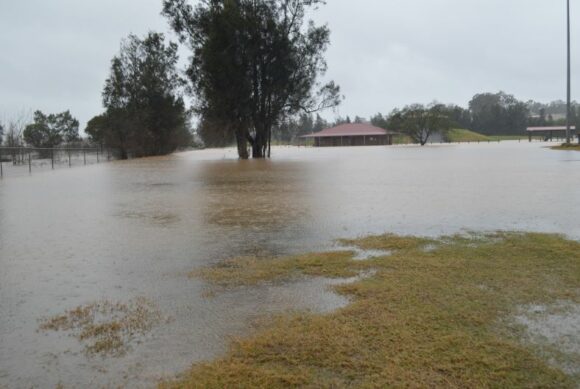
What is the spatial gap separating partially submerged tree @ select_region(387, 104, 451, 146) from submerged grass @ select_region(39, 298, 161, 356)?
249 feet

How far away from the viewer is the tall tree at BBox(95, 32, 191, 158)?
4622 cm

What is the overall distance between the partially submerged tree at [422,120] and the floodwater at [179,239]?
64123 mm

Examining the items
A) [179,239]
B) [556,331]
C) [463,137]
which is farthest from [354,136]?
[556,331]

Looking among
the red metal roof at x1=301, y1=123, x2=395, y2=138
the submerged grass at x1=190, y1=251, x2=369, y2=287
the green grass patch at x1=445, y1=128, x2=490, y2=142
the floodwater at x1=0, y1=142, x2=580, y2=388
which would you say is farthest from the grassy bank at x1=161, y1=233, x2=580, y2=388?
the green grass patch at x1=445, y1=128, x2=490, y2=142

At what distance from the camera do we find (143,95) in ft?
153

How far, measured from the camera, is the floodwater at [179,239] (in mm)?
3008

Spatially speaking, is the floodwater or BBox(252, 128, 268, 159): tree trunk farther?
BBox(252, 128, 268, 159): tree trunk

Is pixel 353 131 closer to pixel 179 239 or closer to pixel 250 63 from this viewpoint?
pixel 250 63

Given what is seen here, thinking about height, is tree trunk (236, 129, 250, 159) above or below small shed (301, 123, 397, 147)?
below

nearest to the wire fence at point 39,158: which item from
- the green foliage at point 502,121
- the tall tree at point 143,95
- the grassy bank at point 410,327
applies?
the tall tree at point 143,95

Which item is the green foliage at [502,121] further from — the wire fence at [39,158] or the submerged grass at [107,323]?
the submerged grass at [107,323]

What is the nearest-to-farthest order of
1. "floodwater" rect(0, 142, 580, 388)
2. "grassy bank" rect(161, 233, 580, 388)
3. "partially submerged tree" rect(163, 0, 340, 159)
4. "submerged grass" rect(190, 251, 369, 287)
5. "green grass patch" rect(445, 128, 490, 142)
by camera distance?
"grassy bank" rect(161, 233, 580, 388), "floodwater" rect(0, 142, 580, 388), "submerged grass" rect(190, 251, 369, 287), "partially submerged tree" rect(163, 0, 340, 159), "green grass patch" rect(445, 128, 490, 142)

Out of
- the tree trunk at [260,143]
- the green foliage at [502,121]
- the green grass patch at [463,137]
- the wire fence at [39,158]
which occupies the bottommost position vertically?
the wire fence at [39,158]

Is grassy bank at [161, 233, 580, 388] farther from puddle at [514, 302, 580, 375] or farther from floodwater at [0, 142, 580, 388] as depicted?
floodwater at [0, 142, 580, 388]
